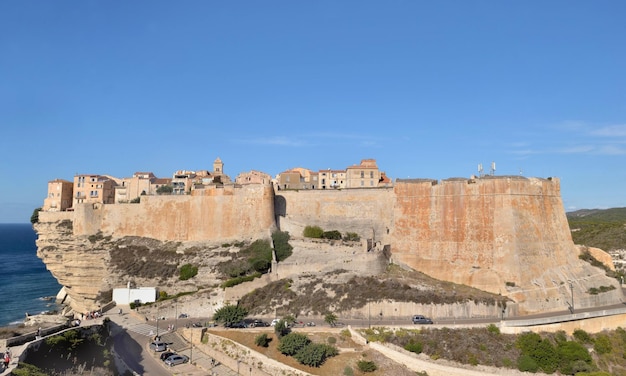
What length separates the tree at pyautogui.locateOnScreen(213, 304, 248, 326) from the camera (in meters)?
32.5

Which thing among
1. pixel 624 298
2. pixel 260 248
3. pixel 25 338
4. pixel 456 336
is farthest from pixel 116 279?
pixel 624 298

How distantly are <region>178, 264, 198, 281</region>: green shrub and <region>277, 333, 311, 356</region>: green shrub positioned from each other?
15.4 meters

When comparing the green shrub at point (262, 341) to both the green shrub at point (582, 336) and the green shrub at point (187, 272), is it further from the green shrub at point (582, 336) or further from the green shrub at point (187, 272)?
the green shrub at point (582, 336)

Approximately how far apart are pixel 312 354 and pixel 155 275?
20.3m

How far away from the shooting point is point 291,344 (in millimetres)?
28828

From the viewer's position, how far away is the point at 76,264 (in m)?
46.1

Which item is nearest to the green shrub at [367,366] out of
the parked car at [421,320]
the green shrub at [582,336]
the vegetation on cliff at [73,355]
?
the parked car at [421,320]

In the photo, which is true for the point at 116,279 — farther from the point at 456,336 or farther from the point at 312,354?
the point at 456,336

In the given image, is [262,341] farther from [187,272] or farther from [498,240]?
[498,240]

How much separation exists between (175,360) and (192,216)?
2162 cm

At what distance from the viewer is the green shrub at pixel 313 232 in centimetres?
4594

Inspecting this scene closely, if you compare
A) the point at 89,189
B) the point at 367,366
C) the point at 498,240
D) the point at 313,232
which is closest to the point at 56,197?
the point at 89,189

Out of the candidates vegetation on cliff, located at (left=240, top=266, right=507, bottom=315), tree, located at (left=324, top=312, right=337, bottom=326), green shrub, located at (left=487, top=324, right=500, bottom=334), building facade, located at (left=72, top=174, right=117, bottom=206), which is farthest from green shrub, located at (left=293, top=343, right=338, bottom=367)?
building facade, located at (left=72, top=174, right=117, bottom=206)

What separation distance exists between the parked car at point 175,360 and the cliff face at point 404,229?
491 inches
